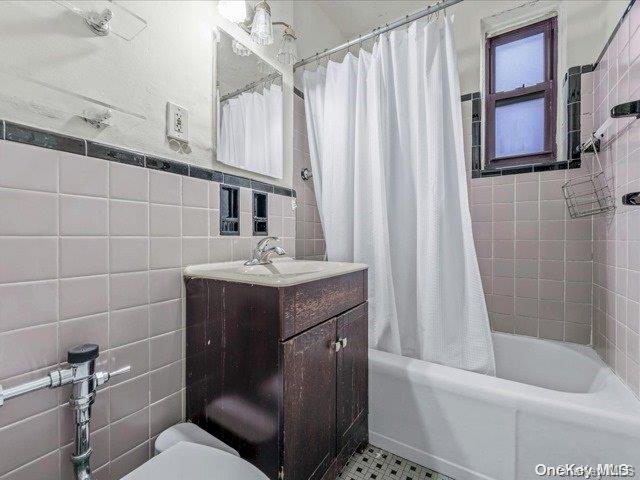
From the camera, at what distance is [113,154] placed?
82 cm

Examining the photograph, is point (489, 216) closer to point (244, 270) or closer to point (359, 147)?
point (359, 147)

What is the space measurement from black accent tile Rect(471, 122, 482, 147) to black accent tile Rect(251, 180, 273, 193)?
1.43 m

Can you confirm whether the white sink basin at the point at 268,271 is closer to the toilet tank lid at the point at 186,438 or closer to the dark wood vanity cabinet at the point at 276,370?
the dark wood vanity cabinet at the point at 276,370

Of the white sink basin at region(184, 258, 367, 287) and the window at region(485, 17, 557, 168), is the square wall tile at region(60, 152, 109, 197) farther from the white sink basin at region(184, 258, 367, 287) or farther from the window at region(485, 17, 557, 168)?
the window at region(485, 17, 557, 168)

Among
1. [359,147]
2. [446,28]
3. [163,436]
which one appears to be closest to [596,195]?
[446,28]

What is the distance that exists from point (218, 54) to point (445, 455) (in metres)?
1.84

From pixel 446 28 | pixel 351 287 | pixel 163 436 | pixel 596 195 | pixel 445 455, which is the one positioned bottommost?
pixel 445 455

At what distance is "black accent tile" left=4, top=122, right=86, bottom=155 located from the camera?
0.65m

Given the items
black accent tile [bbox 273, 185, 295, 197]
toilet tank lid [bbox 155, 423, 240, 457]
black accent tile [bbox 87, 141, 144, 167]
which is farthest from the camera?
black accent tile [bbox 273, 185, 295, 197]

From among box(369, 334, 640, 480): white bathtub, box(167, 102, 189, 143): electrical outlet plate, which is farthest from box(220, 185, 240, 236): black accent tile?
box(369, 334, 640, 480): white bathtub

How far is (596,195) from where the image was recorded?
152 centimetres

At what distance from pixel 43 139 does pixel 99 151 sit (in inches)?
4.5
